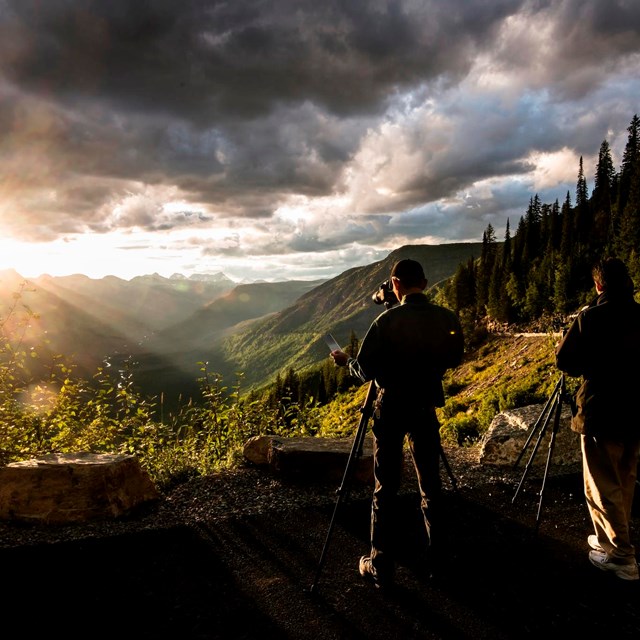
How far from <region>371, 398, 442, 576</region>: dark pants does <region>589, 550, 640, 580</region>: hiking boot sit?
2.06 m

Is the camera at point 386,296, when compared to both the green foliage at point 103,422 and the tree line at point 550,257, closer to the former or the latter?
the green foliage at point 103,422

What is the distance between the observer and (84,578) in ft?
16.2

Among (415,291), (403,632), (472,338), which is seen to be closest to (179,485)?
(403,632)

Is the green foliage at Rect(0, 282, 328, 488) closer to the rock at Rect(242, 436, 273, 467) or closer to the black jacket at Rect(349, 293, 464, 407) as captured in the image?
the rock at Rect(242, 436, 273, 467)

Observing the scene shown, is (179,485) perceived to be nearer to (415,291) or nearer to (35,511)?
(35,511)

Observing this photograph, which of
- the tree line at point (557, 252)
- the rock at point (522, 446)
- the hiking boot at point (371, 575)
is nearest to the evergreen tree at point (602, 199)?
the tree line at point (557, 252)

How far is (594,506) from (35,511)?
7.67m

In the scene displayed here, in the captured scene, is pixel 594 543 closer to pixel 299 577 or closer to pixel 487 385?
pixel 299 577

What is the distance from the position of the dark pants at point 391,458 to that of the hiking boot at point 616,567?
6.75 feet

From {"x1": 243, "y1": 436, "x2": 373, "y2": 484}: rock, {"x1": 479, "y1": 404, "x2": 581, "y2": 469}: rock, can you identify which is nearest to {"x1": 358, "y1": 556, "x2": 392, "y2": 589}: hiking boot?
{"x1": 243, "y1": 436, "x2": 373, "y2": 484}: rock

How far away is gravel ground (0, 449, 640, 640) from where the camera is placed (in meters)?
4.16

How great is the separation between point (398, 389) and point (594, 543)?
11.4ft

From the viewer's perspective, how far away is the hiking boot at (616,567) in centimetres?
502

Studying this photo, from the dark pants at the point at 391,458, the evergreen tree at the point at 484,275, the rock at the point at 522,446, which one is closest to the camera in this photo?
the dark pants at the point at 391,458
